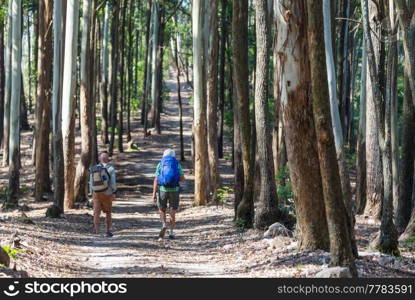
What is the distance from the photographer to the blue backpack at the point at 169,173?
1315 centimetres

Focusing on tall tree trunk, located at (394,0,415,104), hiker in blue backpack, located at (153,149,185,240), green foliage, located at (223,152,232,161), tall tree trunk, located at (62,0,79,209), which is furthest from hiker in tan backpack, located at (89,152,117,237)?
green foliage, located at (223,152,232,161)

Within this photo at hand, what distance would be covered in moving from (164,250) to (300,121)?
11.9 feet

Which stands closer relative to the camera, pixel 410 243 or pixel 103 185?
pixel 410 243

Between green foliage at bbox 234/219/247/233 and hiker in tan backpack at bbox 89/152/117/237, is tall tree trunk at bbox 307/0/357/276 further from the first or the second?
hiker in tan backpack at bbox 89/152/117/237

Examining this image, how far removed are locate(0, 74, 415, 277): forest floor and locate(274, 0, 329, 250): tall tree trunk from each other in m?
0.41

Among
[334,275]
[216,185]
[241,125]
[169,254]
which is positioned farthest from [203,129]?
[334,275]

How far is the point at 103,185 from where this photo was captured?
13953 mm

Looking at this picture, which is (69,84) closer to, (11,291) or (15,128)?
(15,128)

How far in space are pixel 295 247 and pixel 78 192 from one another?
10491 mm

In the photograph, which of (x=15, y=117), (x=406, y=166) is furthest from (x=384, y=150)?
(x=15, y=117)

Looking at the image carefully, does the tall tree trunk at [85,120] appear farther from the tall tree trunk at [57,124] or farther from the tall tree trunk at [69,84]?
the tall tree trunk at [57,124]

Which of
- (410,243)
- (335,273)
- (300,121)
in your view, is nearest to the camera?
(335,273)

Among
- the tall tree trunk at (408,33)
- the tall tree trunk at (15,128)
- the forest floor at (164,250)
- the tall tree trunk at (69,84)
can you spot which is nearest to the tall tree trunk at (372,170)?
the forest floor at (164,250)

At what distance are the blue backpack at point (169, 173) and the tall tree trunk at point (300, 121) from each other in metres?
3.65
